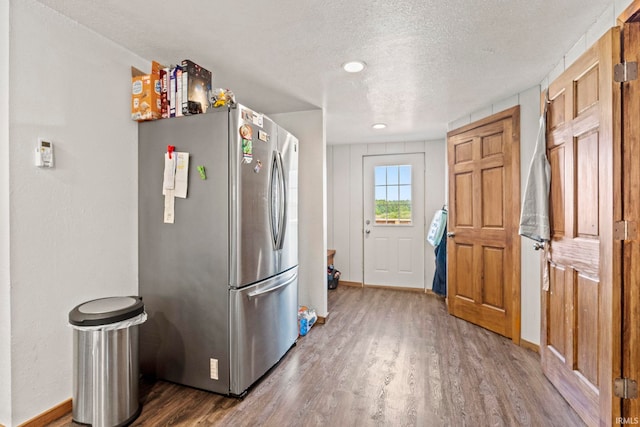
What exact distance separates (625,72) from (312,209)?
2551 mm

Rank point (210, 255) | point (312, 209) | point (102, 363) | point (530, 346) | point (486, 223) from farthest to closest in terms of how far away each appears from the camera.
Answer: point (312, 209) → point (486, 223) → point (530, 346) → point (210, 255) → point (102, 363)

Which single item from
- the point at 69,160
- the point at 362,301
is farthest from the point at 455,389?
the point at 69,160

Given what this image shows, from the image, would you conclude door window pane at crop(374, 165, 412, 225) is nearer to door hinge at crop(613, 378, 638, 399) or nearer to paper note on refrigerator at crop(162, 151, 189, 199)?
door hinge at crop(613, 378, 638, 399)

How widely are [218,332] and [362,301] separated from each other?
271 cm

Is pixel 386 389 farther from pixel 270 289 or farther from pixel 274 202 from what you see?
pixel 274 202

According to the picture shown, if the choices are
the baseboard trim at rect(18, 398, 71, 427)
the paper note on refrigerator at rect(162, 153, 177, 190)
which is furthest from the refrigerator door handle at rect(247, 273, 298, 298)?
the baseboard trim at rect(18, 398, 71, 427)

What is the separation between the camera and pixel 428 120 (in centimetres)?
388

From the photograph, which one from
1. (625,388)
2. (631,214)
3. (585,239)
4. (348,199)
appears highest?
→ (348,199)

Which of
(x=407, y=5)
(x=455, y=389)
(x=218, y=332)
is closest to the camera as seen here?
(x=407, y=5)

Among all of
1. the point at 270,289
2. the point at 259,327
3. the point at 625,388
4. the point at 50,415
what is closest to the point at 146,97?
the point at 270,289

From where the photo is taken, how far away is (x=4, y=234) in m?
1.60

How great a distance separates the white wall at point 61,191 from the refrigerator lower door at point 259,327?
87 centimetres

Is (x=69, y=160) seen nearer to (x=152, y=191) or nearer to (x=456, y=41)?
(x=152, y=191)

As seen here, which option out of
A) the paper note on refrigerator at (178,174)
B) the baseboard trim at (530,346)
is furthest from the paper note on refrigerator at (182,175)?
the baseboard trim at (530,346)
